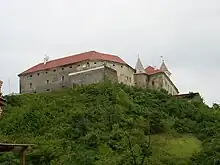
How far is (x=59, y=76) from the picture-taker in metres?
59.4

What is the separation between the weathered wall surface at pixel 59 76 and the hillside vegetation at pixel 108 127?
11.5 feet

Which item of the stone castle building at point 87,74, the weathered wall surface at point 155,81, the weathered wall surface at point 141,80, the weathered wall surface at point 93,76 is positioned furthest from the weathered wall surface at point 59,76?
the weathered wall surface at point 155,81

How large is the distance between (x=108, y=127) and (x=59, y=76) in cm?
1553

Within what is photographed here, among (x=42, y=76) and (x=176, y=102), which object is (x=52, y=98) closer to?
(x=42, y=76)

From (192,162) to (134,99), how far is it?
15090 millimetres

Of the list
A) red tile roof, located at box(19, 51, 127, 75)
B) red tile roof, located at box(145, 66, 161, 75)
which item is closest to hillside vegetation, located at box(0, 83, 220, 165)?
red tile roof, located at box(145, 66, 161, 75)

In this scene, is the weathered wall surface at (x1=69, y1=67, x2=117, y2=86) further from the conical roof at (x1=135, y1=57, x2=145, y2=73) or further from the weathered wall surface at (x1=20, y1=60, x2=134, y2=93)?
the conical roof at (x1=135, y1=57, x2=145, y2=73)

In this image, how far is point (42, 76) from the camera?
199ft

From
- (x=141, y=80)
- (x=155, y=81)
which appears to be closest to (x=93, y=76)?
(x=141, y=80)

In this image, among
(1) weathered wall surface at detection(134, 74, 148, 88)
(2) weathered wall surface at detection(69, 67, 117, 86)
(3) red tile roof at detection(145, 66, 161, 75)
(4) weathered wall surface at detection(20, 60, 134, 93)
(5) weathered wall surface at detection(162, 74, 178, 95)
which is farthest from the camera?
(5) weathered wall surface at detection(162, 74, 178, 95)

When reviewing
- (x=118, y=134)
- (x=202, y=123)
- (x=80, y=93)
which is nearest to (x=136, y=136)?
(x=118, y=134)

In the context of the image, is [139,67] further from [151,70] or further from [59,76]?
[59,76]

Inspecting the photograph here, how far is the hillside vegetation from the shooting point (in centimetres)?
3800

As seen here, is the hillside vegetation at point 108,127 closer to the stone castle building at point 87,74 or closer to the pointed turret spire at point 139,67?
the stone castle building at point 87,74
